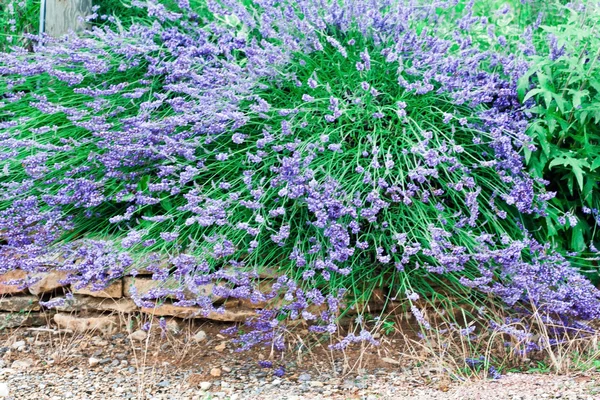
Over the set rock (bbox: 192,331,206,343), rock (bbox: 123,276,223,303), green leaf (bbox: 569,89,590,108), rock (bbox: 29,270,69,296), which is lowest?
rock (bbox: 192,331,206,343)

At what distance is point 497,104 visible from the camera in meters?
3.50

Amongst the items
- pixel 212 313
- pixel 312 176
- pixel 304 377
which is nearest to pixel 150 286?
pixel 212 313

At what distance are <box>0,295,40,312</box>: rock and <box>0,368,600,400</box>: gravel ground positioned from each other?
0.54 m

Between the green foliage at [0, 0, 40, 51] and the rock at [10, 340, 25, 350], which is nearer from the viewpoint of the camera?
the rock at [10, 340, 25, 350]

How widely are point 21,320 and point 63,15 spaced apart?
Result: 1.92 metres

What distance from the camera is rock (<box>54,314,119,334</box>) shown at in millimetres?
3492

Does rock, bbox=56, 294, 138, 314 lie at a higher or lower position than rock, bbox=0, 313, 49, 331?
higher

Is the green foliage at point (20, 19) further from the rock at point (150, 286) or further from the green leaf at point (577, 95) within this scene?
the green leaf at point (577, 95)

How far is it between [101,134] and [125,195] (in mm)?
348

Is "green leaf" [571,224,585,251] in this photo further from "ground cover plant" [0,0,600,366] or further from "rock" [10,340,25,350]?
"rock" [10,340,25,350]

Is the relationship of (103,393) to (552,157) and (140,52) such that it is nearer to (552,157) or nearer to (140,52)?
(140,52)

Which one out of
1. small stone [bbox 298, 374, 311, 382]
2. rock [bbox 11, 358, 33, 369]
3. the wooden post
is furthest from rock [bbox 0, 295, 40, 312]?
the wooden post

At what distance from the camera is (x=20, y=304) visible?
3.69m

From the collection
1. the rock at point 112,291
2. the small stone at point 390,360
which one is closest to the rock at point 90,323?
the rock at point 112,291
